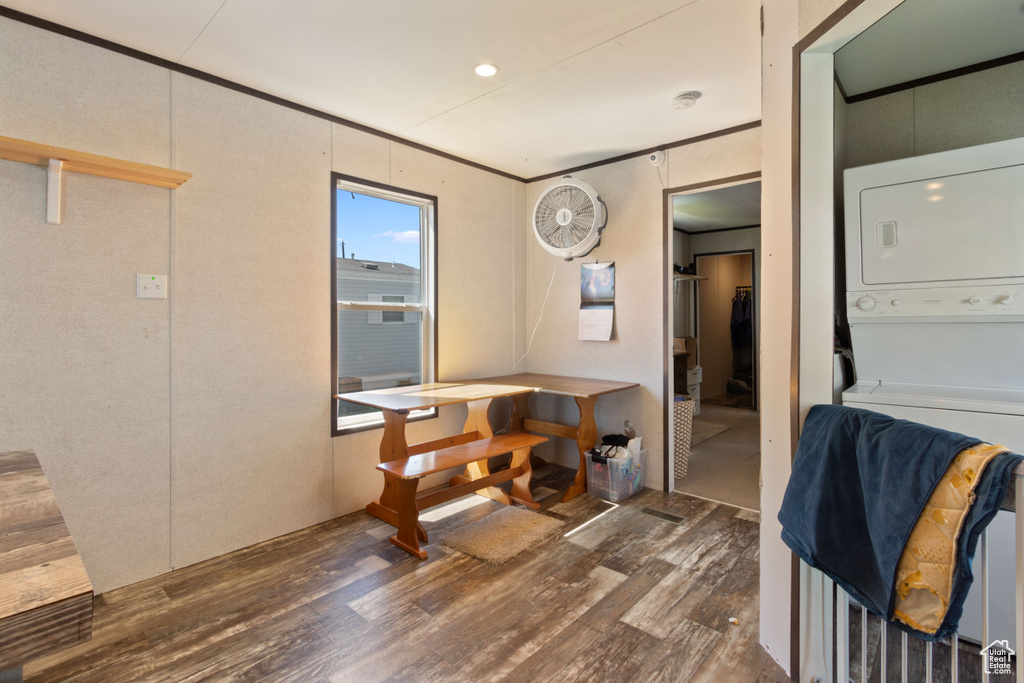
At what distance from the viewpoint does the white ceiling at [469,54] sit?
198cm

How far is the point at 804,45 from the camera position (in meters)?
1.62

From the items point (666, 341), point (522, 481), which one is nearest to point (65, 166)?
point (522, 481)

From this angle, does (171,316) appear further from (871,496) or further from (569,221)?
(871,496)

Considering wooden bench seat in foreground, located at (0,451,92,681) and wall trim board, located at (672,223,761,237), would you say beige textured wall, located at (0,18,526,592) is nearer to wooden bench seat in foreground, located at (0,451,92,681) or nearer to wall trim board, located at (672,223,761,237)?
wooden bench seat in foreground, located at (0,451,92,681)

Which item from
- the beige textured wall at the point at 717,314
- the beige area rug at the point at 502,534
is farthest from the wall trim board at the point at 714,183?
the beige textured wall at the point at 717,314

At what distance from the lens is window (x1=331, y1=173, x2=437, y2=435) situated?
313 centimetres

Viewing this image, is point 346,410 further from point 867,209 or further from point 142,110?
point 867,209

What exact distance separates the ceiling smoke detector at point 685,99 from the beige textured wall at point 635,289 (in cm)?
52

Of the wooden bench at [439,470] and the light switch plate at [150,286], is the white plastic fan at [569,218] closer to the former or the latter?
the wooden bench at [439,470]

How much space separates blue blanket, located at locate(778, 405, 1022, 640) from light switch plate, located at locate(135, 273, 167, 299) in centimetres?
272

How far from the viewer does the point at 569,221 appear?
3.54m

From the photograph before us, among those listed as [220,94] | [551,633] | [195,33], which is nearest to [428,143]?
[220,94]

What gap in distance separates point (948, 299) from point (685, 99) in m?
1.63

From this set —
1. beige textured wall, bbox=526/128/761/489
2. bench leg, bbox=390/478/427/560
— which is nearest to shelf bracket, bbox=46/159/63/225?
bench leg, bbox=390/478/427/560
